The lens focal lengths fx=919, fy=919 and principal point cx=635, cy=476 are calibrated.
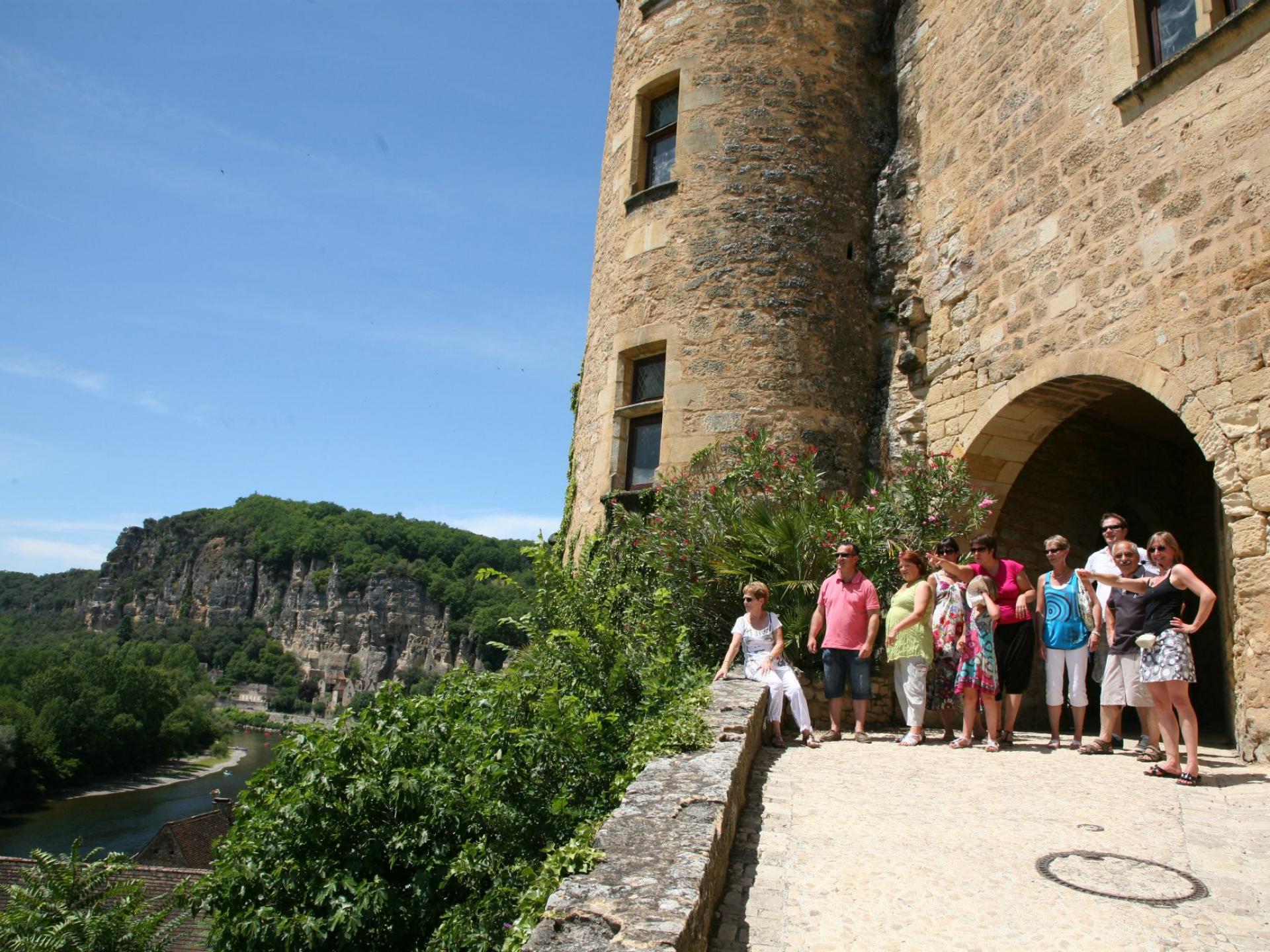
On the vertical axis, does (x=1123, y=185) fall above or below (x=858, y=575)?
above

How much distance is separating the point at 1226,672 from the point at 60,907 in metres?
9.03

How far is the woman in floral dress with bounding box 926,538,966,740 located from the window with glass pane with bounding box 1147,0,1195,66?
4035 millimetres

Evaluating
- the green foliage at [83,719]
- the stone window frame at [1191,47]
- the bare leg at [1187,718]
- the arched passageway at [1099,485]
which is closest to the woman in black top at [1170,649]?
the bare leg at [1187,718]

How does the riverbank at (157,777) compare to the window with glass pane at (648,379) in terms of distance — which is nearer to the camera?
the window with glass pane at (648,379)

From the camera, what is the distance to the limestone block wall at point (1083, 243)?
590 centimetres

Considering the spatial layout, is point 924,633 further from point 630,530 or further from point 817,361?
point 817,361

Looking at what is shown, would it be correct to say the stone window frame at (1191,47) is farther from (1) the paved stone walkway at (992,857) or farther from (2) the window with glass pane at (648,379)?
(2) the window with glass pane at (648,379)

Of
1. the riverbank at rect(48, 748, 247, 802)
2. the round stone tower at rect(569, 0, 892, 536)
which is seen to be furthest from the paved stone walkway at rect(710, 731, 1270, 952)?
the riverbank at rect(48, 748, 247, 802)

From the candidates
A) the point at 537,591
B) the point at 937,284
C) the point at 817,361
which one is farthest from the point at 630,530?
the point at 937,284

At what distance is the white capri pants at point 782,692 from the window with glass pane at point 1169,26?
5.32m

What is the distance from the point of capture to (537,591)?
7660 millimetres

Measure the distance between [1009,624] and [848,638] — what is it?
3.70ft

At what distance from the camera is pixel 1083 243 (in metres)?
7.29

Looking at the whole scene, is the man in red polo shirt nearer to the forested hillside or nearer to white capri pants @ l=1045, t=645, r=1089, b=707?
white capri pants @ l=1045, t=645, r=1089, b=707
